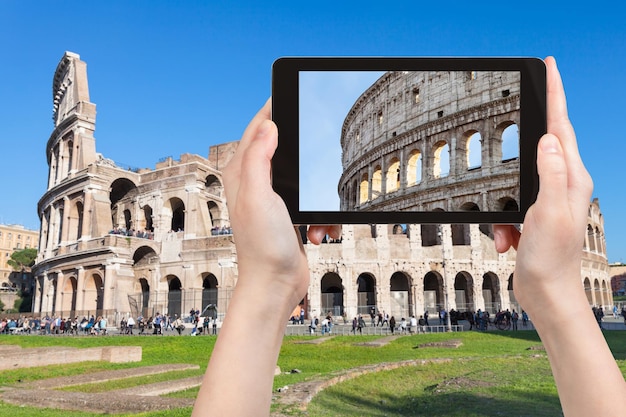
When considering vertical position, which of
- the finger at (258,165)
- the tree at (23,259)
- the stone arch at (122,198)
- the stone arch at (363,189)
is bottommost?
the finger at (258,165)

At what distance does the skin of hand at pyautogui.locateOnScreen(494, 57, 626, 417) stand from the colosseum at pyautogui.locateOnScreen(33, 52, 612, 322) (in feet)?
72.3

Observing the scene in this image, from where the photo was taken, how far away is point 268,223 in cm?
137

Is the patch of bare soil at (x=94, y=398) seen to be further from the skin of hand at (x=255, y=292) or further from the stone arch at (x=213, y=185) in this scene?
the stone arch at (x=213, y=185)

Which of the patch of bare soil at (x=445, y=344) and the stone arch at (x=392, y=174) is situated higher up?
the stone arch at (x=392, y=174)

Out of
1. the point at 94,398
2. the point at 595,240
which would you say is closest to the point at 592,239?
the point at 595,240

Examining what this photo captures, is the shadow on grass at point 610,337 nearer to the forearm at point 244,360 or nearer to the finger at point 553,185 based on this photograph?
the finger at point 553,185

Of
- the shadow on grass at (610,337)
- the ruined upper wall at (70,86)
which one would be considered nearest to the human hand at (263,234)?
the shadow on grass at (610,337)

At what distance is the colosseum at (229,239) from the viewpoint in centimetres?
2862

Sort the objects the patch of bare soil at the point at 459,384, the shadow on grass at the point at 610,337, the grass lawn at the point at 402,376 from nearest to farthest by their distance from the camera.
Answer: the grass lawn at the point at 402,376 < the patch of bare soil at the point at 459,384 < the shadow on grass at the point at 610,337

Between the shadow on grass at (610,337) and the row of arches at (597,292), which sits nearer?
the shadow on grass at (610,337)

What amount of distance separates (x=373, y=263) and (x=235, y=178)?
27.5 meters

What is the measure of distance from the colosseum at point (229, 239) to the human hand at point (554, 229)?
2201 centimetres

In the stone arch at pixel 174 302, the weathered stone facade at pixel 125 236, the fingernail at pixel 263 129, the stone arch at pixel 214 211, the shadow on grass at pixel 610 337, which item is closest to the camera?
the fingernail at pixel 263 129

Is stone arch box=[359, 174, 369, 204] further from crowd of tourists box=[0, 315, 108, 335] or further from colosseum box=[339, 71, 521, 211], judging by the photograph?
crowd of tourists box=[0, 315, 108, 335]
